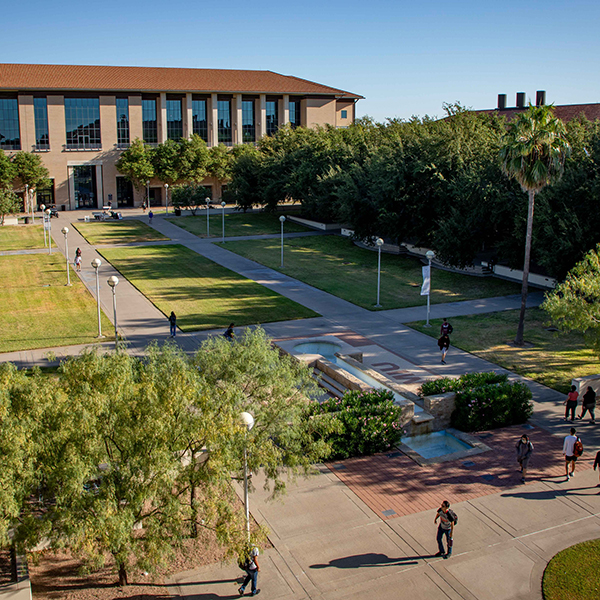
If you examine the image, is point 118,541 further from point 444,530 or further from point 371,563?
point 444,530

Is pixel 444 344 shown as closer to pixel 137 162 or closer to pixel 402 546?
pixel 402 546

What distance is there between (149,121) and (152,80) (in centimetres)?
510

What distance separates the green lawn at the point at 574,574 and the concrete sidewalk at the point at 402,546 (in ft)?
0.58

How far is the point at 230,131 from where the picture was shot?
82625mm

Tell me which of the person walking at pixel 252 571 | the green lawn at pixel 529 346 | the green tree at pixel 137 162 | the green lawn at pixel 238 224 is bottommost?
the person walking at pixel 252 571

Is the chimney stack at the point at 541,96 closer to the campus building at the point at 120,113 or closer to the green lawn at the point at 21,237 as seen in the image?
the campus building at the point at 120,113

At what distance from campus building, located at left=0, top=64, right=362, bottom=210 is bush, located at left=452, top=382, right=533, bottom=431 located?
65091 mm

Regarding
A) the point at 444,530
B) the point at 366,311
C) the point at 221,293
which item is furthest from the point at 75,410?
the point at 221,293

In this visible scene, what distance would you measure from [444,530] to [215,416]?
519cm

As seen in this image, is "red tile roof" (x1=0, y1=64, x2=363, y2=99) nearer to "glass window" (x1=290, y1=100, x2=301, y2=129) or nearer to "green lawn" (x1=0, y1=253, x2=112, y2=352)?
"glass window" (x1=290, y1=100, x2=301, y2=129)

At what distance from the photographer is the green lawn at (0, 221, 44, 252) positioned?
4988cm

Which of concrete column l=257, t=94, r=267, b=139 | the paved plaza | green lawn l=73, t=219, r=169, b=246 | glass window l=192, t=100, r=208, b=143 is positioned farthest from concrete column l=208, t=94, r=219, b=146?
the paved plaza

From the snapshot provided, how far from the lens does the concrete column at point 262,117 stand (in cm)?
8244

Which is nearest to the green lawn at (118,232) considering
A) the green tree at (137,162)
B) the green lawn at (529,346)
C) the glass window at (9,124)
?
the green tree at (137,162)
